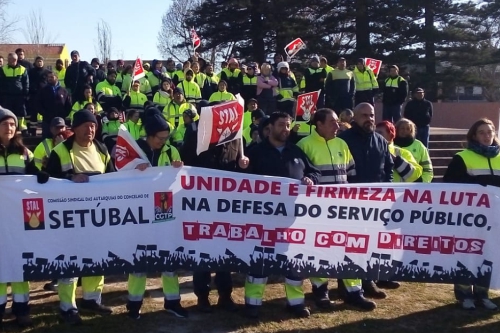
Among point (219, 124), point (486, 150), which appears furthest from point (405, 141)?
point (219, 124)

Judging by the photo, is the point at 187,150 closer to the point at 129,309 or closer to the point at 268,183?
the point at 268,183

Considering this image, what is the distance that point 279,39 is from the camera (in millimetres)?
30938

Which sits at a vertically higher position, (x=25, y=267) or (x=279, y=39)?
(x=279, y=39)

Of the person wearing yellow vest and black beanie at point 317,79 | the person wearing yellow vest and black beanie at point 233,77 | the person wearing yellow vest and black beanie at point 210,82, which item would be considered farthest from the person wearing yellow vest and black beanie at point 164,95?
the person wearing yellow vest and black beanie at point 317,79

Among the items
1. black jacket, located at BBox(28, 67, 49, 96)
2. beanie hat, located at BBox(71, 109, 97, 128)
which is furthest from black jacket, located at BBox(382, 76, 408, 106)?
beanie hat, located at BBox(71, 109, 97, 128)

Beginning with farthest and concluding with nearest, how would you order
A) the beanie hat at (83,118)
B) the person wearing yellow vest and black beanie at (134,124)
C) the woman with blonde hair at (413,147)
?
the person wearing yellow vest and black beanie at (134,124), the woman with blonde hair at (413,147), the beanie hat at (83,118)

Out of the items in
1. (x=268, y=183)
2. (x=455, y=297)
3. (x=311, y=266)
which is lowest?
(x=455, y=297)

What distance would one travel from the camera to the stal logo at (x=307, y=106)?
13.0 meters

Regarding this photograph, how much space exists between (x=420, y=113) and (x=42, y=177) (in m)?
10.9

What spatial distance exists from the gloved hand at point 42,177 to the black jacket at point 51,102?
8.67 metres

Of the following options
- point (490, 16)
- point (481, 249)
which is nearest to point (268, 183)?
point (481, 249)

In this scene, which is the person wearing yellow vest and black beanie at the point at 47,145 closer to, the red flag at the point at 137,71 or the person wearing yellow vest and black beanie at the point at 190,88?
the red flag at the point at 137,71

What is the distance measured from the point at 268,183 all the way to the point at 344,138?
3.81ft

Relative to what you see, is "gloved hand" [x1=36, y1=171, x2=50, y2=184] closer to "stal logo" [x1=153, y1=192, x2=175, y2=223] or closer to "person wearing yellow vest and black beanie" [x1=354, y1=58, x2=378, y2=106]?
"stal logo" [x1=153, y1=192, x2=175, y2=223]
